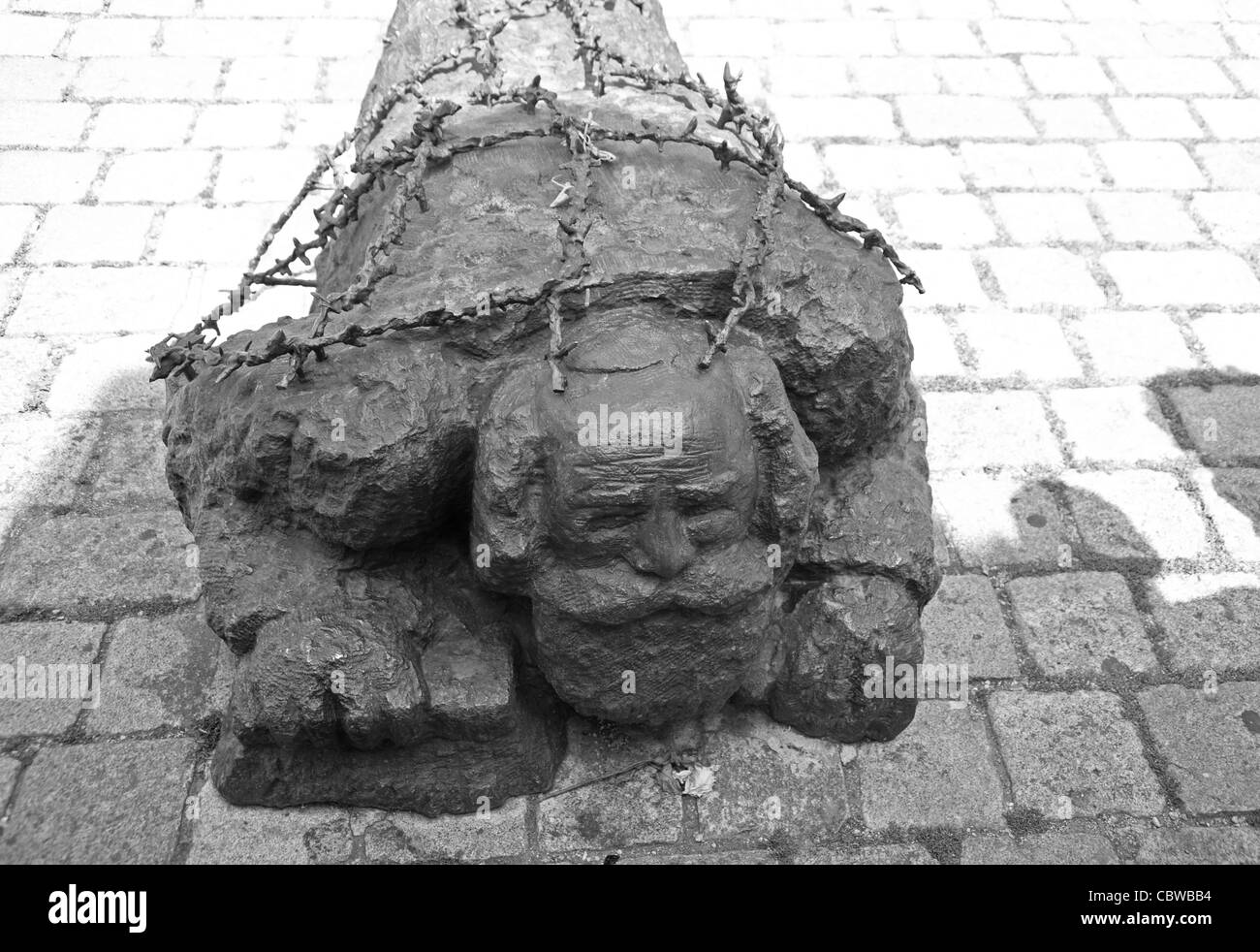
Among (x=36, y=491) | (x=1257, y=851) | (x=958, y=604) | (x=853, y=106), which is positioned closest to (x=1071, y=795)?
(x=1257, y=851)

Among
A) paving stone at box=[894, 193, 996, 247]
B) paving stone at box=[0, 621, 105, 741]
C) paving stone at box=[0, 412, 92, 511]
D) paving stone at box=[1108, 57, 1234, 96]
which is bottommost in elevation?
paving stone at box=[0, 412, 92, 511]

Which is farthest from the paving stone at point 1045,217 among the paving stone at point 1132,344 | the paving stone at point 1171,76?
the paving stone at point 1171,76

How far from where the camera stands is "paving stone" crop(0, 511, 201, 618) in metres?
3.85

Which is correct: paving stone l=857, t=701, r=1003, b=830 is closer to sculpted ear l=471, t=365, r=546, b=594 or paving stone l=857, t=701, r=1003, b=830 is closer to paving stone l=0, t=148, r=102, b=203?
sculpted ear l=471, t=365, r=546, b=594

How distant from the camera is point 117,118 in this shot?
18.9ft

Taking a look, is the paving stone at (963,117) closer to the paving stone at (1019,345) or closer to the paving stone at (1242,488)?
the paving stone at (1019,345)

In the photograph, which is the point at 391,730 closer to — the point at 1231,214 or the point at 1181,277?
the point at 1181,277

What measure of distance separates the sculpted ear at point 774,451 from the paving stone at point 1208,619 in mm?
1626

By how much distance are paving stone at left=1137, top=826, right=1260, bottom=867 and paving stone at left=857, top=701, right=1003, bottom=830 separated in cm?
39

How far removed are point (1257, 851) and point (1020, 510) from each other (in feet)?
4.39

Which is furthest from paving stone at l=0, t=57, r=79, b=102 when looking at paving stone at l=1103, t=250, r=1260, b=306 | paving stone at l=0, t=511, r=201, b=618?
paving stone at l=1103, t=250, r=1260, b=306

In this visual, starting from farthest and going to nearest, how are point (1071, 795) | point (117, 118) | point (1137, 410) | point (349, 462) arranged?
point (117, 118) < point (1137, 410) < point (1071, 795) < point (349, 462)

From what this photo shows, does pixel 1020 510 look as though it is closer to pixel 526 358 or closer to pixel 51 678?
pixel 526 358

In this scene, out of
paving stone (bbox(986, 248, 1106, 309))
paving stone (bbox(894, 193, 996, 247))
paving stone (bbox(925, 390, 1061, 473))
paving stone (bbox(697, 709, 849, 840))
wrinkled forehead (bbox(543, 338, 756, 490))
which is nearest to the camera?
wrinkled forehead (bbox(543, 338, 756, 490))
